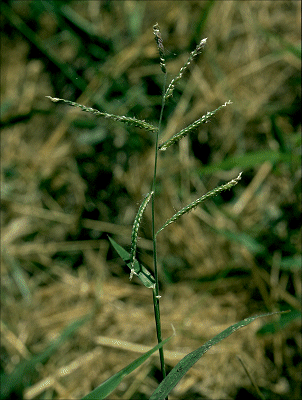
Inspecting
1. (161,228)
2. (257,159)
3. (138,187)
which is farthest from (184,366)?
(138,187)

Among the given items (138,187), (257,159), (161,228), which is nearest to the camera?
(161,228)

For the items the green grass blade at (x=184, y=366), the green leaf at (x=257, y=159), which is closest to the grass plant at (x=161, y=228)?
the green grass blade at (x=184, y=366)

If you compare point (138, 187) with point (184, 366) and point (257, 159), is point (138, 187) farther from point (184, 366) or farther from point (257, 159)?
point (184, 366)

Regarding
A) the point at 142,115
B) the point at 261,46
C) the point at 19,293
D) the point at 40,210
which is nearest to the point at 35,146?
the point at 40,210

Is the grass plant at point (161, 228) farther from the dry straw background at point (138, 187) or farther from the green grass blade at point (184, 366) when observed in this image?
the dry straw background at point (138, 187)

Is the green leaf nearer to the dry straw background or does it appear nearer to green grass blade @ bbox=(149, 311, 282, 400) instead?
the dry straw background

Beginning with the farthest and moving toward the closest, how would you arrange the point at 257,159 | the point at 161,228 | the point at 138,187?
1. the point at 138,187
2. the point at 257,159
3. the point at 161,228

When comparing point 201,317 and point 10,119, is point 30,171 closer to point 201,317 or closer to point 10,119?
point 10,119

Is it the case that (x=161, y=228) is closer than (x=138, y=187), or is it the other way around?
(x=161, y=228)

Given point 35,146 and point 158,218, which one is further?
point 35,146
